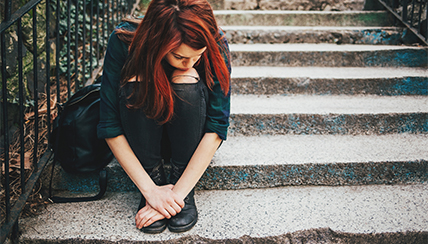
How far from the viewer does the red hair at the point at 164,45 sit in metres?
1.20

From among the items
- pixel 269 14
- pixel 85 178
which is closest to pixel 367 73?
pixel 269 14

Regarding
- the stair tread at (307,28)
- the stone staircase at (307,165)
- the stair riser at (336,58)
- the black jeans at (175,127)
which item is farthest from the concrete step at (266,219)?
the stair tread at (307,28)

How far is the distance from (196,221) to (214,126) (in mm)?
460

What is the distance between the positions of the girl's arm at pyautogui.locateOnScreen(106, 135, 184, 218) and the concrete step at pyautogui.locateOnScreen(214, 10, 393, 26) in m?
2.20

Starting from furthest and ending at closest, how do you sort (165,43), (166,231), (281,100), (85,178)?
(281,100) < (85,178) < (166,231) < (165,43)

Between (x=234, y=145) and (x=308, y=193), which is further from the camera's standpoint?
(x=234, y=145)

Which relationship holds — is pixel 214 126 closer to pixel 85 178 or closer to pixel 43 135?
pixel 85 178

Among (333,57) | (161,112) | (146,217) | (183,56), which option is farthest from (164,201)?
(333,57)

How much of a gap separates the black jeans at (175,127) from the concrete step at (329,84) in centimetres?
101

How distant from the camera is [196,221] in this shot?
1509mm

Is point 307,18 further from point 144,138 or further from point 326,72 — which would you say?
point 144,138

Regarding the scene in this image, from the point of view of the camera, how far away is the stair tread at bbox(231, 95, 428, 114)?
2.13 metres

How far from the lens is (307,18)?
337 cm

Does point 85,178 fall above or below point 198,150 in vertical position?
below
